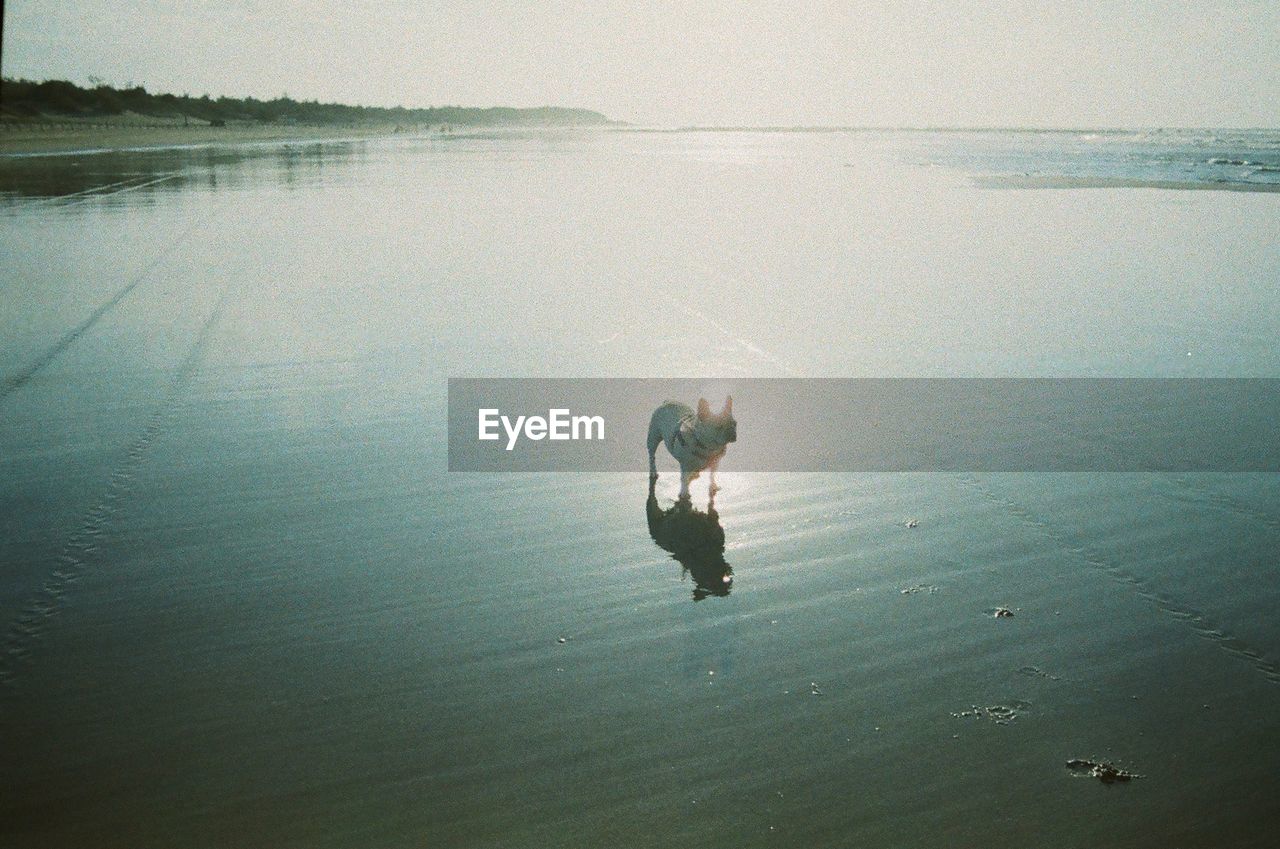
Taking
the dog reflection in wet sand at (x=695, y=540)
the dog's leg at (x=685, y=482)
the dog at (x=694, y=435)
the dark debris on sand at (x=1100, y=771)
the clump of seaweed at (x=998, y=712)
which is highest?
the dog at (x=694, y=435)

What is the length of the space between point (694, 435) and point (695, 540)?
802 millimetres

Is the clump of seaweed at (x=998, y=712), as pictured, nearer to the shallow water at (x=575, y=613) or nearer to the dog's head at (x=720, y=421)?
the shallow water at (x=575, y=613)

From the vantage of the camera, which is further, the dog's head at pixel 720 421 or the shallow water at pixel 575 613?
the dog's head at pixel 720 421

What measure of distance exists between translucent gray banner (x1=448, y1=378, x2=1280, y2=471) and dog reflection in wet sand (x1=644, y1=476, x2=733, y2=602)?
1016 millimetres

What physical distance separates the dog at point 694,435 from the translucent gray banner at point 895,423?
35.1 inches

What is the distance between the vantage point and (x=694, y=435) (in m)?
7.31

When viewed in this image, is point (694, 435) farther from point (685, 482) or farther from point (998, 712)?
point (998, 712)

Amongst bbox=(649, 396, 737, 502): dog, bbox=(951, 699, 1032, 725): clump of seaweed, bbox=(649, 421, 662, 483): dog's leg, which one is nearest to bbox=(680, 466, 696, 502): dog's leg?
bbox=(649, 396, 737, 502): dog

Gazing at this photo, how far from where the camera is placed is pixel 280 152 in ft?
226

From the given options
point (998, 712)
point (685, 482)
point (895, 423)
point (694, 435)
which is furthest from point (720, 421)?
point (895, 423)

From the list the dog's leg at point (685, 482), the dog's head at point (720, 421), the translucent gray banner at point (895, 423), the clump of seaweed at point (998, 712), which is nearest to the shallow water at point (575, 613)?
the clump of seaweed at point (998, 712)

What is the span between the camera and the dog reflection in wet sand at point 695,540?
6562 millimetres

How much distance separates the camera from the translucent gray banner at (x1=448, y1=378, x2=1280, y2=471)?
29.2 feet

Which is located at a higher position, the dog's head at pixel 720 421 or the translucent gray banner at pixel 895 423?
the dog's head at pixel 720 421
